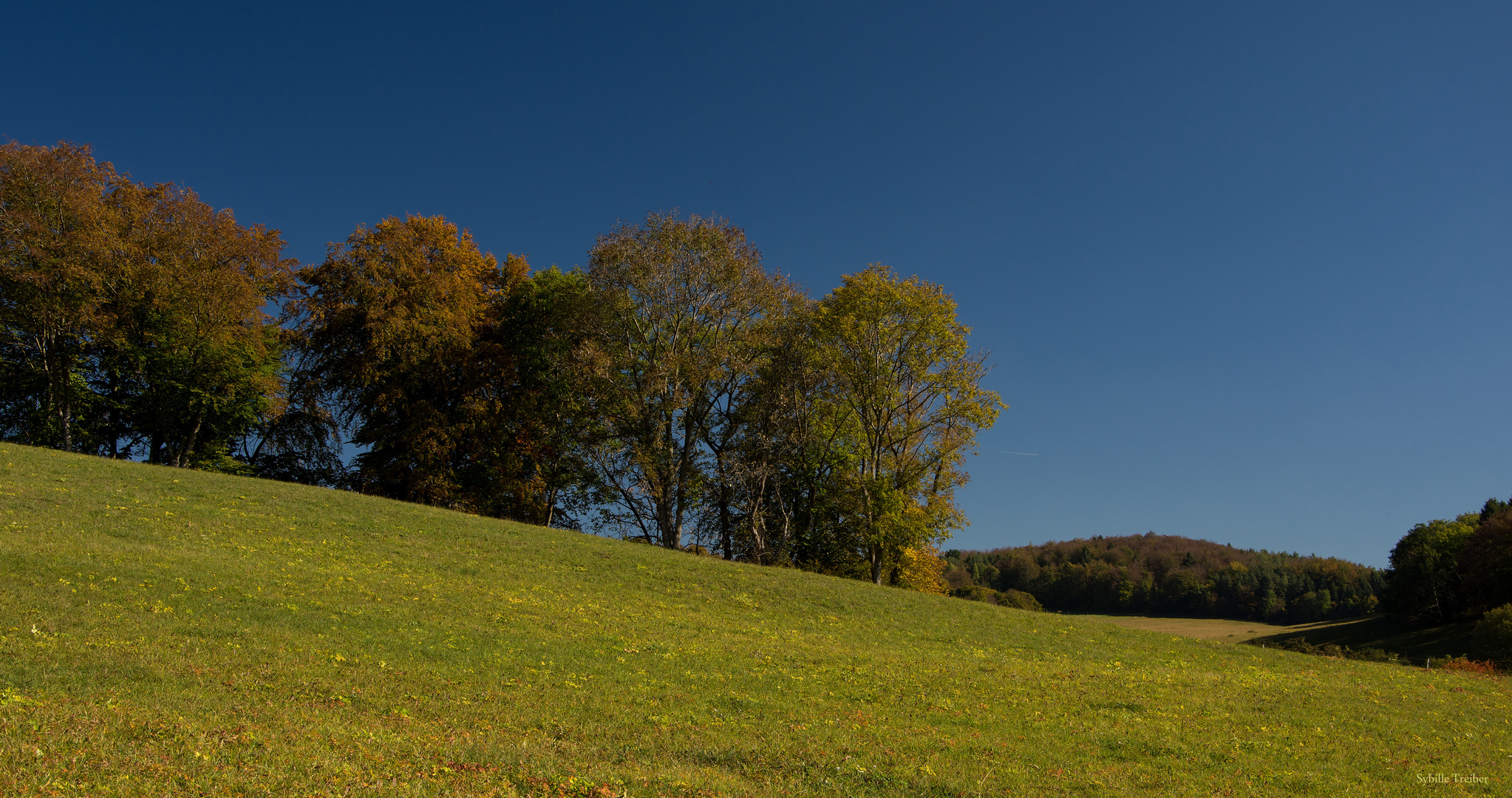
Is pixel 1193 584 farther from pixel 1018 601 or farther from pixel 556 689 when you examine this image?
pixel 556 689

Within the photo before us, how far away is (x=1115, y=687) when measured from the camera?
17125 mm

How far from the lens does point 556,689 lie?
1325 cm

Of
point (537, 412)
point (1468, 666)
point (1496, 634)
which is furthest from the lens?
point (537, 412)

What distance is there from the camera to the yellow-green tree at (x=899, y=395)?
Answer: 38.1 metres

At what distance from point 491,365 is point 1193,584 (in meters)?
120

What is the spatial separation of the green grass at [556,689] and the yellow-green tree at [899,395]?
1181cm

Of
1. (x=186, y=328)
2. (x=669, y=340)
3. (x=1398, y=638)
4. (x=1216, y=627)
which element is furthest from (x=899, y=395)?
(x=1216, y=627)

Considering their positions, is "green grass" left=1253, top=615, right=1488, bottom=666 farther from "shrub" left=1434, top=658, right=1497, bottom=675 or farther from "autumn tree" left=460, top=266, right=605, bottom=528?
"autumn tree" left=460, top=266, right=605, bottom=528

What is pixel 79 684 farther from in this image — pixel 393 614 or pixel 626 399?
pixel 626 399

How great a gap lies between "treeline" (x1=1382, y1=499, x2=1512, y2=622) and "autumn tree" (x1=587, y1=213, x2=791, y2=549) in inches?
2289

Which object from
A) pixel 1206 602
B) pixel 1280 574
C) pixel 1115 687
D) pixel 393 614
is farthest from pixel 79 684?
pixel 1280 574

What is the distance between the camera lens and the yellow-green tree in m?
38.1

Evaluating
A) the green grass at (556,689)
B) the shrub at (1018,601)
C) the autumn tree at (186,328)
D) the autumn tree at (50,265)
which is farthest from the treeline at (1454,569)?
the autumn tree at (50,265)

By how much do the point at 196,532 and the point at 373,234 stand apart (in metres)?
21.4
